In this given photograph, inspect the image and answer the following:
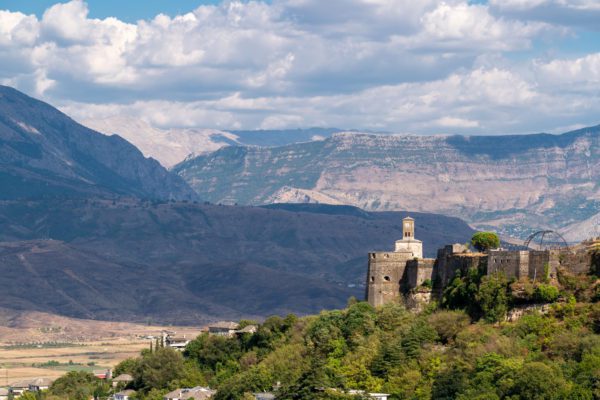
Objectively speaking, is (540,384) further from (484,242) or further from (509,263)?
(484,242)

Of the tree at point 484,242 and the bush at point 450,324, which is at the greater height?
the tree at point 484,242

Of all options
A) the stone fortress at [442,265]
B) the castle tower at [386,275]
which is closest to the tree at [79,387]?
the castle tower at [386,275]

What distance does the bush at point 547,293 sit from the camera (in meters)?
112

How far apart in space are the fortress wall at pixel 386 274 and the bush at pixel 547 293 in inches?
804

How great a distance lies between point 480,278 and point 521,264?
14.5 feet

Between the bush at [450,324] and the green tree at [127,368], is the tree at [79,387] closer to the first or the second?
the green tree at [127,368]

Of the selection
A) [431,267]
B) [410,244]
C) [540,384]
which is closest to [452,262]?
[431,267]

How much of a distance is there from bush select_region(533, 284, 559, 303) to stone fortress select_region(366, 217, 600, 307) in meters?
1.40

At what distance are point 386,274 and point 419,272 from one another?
13.1ft

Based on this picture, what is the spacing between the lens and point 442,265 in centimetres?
12600

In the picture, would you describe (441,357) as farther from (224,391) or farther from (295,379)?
(224,391)

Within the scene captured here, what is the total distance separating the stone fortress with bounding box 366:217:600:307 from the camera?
113312 mm

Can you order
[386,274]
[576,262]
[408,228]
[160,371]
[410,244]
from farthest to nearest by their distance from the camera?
1. [160,371]
2. [408,228]
3. [410,244]
4. [386,274]
5. [576,262]

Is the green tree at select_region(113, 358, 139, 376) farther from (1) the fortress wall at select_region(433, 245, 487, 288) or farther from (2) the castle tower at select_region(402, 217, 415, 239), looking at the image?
(1) the fortress wall at select_region(433, 245, 487, 288)
